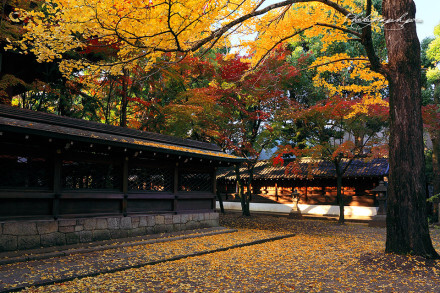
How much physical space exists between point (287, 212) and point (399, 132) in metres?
16.7

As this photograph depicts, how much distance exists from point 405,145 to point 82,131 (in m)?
8.73

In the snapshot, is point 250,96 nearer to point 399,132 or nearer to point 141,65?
point 141,65

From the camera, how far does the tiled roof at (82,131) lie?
26.7 ft

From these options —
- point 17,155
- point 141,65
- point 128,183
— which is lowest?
point 128,183

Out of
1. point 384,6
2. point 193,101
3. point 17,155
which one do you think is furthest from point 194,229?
point 384,6

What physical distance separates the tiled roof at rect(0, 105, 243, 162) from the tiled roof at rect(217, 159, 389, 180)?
9818 mm

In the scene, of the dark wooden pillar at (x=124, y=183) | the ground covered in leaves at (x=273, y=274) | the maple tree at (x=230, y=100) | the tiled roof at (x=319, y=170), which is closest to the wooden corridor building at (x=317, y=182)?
the tiled roof at (x=319, y=170)

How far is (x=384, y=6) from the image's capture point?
28.3ft

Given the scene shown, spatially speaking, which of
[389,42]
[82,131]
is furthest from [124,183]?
[389,42]

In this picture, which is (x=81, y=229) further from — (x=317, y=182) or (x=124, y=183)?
(x=317, y=182)

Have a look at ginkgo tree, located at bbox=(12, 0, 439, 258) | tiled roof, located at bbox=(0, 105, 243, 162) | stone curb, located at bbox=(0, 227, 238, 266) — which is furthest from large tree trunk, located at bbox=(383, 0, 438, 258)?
tiled roof, located at bbox=(0, 105, 243, 162)

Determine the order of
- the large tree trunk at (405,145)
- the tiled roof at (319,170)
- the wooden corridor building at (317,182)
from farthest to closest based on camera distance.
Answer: the wooden corridor building at (317,182) → the tiled roof at (319,170) → the large tree trunk at (405,145)

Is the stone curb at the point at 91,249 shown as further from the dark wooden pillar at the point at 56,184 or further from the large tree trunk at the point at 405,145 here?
the large tree trunk at the point at 405,145

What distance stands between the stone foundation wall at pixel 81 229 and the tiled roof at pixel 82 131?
2.39 meters
